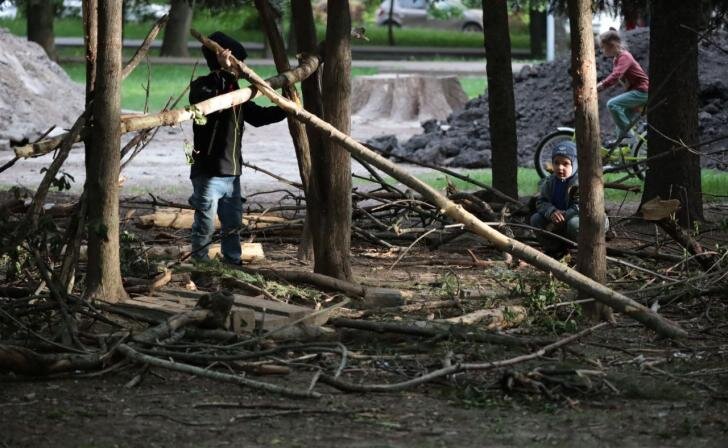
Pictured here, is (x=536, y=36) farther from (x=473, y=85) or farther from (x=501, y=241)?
(x=501, y=241)

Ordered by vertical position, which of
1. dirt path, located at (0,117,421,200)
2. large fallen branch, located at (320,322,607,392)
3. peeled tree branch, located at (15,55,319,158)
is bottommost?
dirt path, located at (0,117,421,200)

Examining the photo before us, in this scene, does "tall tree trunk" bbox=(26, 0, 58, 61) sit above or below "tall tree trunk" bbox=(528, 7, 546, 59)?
above

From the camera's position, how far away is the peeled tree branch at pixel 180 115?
661 cm

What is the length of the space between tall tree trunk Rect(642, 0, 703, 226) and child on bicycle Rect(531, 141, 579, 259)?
86.6 inches

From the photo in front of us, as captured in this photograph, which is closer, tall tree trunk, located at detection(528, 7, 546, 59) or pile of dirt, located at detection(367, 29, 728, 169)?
pile of dirt, located at detection(367, 29, 728, 169)

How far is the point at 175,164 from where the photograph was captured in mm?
17156

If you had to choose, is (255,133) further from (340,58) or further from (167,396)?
(167,396)

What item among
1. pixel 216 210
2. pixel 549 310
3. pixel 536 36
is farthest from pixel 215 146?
pixel 536 36

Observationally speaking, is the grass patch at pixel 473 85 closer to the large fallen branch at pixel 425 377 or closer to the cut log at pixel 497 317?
the cut log at pixel 497 317

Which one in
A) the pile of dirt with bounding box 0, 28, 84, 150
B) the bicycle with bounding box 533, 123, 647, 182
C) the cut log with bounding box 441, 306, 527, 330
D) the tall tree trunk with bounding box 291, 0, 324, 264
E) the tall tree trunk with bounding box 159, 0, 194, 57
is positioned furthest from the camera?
the tall tree trunk with bounding box 159, 0, 194, 57

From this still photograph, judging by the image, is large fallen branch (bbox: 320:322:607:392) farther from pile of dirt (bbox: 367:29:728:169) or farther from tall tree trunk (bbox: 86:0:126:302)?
pile of dirt (bbox: 367:29:728:169)

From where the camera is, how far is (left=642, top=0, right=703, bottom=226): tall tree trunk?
11.0 metres

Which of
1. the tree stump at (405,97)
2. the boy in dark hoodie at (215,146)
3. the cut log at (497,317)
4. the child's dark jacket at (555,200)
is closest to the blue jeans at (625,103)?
the child's dark jacket at (555,200)

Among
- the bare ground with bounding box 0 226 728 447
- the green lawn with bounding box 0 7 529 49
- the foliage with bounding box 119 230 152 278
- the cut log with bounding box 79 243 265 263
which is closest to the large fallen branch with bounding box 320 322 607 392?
the bare ground with bounding box 0 226 728 447
